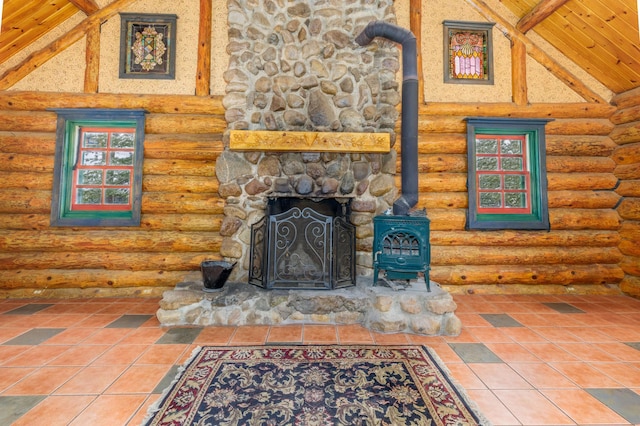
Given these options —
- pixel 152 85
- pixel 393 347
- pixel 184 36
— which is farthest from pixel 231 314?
pixel 184 36

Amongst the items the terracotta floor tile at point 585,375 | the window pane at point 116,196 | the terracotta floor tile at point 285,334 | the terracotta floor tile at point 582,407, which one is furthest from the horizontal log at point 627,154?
the window pane at point 116,196

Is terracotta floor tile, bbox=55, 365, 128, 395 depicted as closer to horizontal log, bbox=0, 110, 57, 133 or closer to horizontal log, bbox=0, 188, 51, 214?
horizontal log, bbox=0, 188, 51, 214

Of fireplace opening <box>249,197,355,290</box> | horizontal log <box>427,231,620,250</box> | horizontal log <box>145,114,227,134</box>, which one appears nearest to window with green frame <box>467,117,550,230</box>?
horizontal log <box>427,231,620,250</box>

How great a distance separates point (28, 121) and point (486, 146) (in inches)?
252

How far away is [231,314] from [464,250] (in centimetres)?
321

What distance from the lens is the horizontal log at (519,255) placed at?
4.14 m

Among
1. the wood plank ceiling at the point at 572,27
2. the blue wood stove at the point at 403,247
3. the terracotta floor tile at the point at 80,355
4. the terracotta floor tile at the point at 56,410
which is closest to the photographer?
the terracotta floor tile at the point at 56,410

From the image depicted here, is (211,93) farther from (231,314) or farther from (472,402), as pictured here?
(472,402)

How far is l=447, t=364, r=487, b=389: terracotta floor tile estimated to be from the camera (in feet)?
6.83

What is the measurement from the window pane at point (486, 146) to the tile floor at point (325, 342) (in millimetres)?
2161

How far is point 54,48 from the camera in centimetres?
398

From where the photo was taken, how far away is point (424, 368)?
228 centimetres

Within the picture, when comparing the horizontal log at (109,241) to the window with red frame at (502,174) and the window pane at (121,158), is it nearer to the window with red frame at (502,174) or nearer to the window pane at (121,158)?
the window pane at (121,158)

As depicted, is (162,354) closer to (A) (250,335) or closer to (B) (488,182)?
(A) (250,335)
